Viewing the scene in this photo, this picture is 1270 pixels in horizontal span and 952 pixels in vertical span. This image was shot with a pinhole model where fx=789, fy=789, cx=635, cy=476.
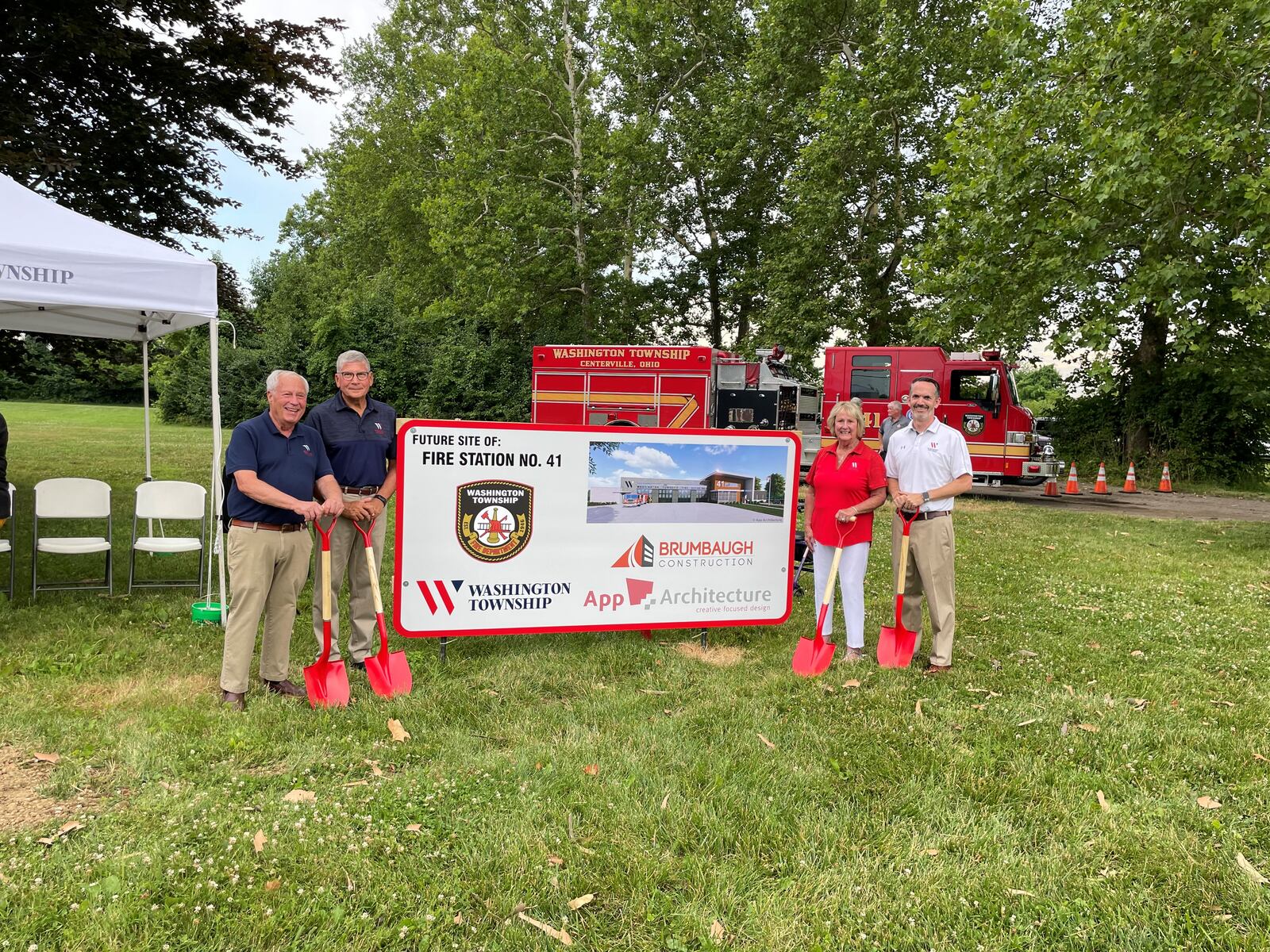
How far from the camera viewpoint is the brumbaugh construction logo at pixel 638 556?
18.9 feet

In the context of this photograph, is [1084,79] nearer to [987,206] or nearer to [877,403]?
[987,206]

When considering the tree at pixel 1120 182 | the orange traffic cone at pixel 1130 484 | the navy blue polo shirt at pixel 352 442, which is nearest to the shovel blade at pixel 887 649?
the navy blue polo shirt at pixel 352 442

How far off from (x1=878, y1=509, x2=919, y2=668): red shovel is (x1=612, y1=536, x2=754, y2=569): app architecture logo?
3.59 feet

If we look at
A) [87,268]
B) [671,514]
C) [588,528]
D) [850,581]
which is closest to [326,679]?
[588,528]

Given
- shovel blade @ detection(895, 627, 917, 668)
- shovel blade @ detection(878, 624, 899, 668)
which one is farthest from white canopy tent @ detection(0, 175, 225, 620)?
shovel blade @ detection(895, 627, 917, 668)

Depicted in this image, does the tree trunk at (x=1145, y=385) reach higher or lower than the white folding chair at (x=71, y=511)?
higher

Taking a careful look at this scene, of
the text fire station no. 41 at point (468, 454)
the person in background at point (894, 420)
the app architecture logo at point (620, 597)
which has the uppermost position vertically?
the person in background at point (894, 420)

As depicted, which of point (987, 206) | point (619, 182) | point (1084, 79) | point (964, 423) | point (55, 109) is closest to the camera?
point (55, 109)

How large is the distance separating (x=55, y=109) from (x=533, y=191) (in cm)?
1606

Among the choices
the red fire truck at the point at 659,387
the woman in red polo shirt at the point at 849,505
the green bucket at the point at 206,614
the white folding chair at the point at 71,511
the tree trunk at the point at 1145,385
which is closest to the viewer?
the woman in red polo shirt at the point at 849,505

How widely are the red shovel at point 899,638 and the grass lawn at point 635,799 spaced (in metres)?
0.21

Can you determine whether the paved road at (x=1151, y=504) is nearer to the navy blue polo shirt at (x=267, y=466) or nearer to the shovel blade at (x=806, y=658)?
the shovel blade at (x=806, y=658)

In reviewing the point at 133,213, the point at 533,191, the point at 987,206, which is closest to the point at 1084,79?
the point at 987,206

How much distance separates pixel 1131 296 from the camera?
1091 centimetres
